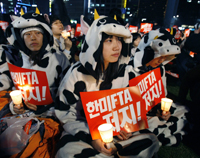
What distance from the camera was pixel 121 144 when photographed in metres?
1.44

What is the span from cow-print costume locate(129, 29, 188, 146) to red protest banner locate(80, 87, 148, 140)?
560 millimetres

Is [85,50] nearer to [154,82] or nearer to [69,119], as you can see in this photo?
[69,119]

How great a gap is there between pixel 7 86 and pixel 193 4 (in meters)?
51.0

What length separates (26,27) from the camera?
207 cm

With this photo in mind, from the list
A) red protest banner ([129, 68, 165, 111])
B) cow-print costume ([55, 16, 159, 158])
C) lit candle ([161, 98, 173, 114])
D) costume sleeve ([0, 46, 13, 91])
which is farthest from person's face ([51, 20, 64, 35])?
lit candle ([161, 98, 173, 114])

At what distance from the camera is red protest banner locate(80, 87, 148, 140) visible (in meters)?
1.38

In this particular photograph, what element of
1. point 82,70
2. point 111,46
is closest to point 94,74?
point 82,70

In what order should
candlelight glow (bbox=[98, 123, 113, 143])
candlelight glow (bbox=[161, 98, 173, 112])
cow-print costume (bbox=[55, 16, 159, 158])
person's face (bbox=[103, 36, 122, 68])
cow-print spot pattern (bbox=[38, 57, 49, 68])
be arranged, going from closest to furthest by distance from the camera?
candlelight glow (bbox=[98, 123, 113, 143])
cow-print costume (bbox=[55, 16, 159, 158])
person's face (bbox=[103, 36, 122, 68])
candlelight glow (bbox=[161, 98, 173, 112])
cow-print spot pattern (bbox=[38, 57, 49, 68])

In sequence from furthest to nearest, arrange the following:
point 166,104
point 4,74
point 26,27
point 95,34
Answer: point 4,74 → point 26,27 → point 166,104 → point 95,34

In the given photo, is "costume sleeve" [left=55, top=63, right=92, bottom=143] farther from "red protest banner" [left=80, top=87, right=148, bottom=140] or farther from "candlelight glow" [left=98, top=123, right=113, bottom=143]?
"candlelight glow" [left=98, top=123, right=113, bottom=143]

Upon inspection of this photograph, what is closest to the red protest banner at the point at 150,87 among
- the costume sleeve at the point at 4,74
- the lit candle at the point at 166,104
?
the lit candle at the point at 166,104

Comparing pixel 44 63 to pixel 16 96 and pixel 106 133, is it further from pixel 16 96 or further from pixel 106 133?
pixel 106 133

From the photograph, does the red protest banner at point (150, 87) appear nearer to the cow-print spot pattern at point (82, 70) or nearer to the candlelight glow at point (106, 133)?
the cow-print spot pattern at point (82, 70)

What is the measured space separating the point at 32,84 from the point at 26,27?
88cm
